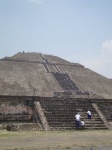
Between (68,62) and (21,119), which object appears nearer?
(21,119)

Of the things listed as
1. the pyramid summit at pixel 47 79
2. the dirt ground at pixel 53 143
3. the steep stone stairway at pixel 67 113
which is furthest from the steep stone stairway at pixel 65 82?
the dirt ground at pixel 53 143

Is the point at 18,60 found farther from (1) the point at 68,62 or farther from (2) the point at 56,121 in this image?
(2) the point at 56,121

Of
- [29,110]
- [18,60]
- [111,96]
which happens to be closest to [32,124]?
[29,110]

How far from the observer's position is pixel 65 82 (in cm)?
2697

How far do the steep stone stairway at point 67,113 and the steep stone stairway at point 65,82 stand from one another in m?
3.80

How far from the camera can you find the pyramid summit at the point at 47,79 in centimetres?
2323

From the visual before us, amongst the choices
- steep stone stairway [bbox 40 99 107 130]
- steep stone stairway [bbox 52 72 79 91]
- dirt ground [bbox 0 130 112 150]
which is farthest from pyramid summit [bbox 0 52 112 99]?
dirt ground [bbox 0 130 112 150]

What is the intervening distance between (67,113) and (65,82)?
7113mm

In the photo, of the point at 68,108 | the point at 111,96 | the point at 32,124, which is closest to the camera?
the point at 32,124

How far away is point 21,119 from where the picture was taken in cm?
1956

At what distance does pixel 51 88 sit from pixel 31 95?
11.4 feet

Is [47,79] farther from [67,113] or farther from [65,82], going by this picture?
[67,113]

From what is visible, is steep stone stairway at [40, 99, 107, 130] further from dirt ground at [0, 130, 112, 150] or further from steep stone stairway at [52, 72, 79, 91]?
dirt ground at [0, 130, 112, 150]

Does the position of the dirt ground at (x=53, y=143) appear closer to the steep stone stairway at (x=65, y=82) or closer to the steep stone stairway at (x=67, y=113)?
the steep stone stairway at (x=67, y=113)
